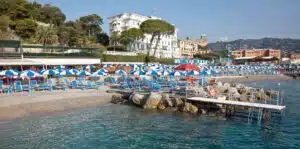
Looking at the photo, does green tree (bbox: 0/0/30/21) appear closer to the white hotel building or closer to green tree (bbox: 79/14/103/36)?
green tree (bbox: 79/14/103/36)

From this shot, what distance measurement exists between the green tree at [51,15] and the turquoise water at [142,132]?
59.3m

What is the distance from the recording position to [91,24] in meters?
88.2

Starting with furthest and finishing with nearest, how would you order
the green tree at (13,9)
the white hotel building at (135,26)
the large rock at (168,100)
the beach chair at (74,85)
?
the white hotel building at (135,26) → the green tree at (13,9) → the beach chair at (74,85) → the large rock at (168,100)

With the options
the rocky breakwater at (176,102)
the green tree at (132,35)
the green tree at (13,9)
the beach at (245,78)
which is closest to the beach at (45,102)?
the rocky breakwater at (176,102)

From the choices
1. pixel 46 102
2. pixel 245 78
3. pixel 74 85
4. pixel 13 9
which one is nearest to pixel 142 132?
pixel 46 102

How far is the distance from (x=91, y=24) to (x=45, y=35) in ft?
100.0

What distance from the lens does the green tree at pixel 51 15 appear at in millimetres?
74037

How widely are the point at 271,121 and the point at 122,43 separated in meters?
67.8

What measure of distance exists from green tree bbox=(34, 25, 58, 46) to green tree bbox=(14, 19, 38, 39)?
1401 millimetres

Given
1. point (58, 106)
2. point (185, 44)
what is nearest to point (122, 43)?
point (185, 44)

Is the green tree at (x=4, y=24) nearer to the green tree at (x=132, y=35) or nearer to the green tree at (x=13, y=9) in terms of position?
the green tree at (x=13, y=9)

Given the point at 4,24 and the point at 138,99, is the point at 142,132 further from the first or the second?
the point at 4,24

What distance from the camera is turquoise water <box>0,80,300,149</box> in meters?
14.9

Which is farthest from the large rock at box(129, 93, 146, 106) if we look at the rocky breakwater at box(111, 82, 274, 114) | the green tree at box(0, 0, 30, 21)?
the green tree at box(0, 0, 30, 21)
